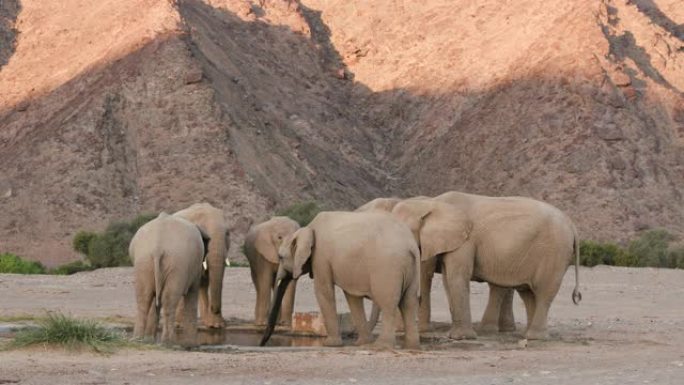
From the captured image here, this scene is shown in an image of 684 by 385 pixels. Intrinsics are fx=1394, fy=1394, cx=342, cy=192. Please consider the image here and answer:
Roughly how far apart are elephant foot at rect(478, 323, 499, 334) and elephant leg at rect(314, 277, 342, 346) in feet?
11.3

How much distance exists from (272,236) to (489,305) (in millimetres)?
3845

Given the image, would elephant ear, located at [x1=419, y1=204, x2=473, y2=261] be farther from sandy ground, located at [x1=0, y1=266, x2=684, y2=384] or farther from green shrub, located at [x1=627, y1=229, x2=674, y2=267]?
green shrub, located at [x1=627, y1=229, x2=674, y2=267]

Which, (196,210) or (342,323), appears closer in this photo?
(342,323)

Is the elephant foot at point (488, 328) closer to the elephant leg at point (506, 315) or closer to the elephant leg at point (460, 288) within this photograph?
the elephant leg at point (506, 315)

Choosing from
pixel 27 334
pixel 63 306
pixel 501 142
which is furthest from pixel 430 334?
pixel 501 142

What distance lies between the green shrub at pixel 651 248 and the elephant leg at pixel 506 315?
95.0 feet

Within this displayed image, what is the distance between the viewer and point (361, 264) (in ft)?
57.3

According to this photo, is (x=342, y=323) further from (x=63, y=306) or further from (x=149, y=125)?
(x=149, y=125)

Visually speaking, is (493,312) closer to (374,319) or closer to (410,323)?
(374,319)

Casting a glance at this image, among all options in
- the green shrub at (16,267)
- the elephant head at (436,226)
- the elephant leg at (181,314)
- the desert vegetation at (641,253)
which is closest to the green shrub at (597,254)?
the desert vegetation at (641,253)

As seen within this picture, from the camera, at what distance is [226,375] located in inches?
559

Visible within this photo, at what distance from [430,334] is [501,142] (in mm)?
46784

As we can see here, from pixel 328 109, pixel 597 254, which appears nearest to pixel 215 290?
pixel 597 254

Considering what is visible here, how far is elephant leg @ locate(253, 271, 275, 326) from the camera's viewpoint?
22828mm
